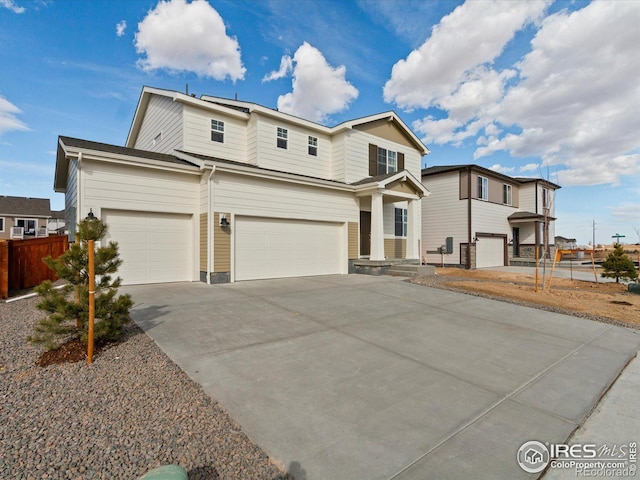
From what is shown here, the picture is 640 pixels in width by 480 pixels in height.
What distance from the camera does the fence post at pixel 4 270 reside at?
7512 millimetres

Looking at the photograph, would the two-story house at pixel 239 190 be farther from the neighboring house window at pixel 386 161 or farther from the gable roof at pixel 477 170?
the gable roof at pixel 477 170

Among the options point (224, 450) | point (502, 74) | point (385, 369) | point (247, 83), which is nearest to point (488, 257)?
point (502, 74)

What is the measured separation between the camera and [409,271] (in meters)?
12.4

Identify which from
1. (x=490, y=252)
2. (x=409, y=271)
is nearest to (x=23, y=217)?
(x=409, y=271)

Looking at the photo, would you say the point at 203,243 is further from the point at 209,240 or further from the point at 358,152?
the point at 358,152

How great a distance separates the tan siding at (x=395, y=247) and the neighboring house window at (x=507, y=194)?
11276 millimetres

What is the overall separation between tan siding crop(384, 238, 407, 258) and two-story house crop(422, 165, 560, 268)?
4.92 m

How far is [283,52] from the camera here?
47.1 ft

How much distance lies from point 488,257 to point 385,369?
1999 centimetres

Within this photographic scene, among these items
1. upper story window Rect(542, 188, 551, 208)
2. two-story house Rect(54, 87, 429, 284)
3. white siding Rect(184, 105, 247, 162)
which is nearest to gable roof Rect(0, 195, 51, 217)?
two-story house Rect(54, 87, 429, 284)

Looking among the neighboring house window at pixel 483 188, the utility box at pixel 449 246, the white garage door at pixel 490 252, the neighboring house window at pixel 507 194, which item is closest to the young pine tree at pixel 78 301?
the utility box at pixel 449 246

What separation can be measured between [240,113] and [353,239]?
7.06 meters

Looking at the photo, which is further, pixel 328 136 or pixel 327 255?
pixel 328 136

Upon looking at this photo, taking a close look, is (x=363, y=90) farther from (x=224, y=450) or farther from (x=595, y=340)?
(x=224, y=450)
